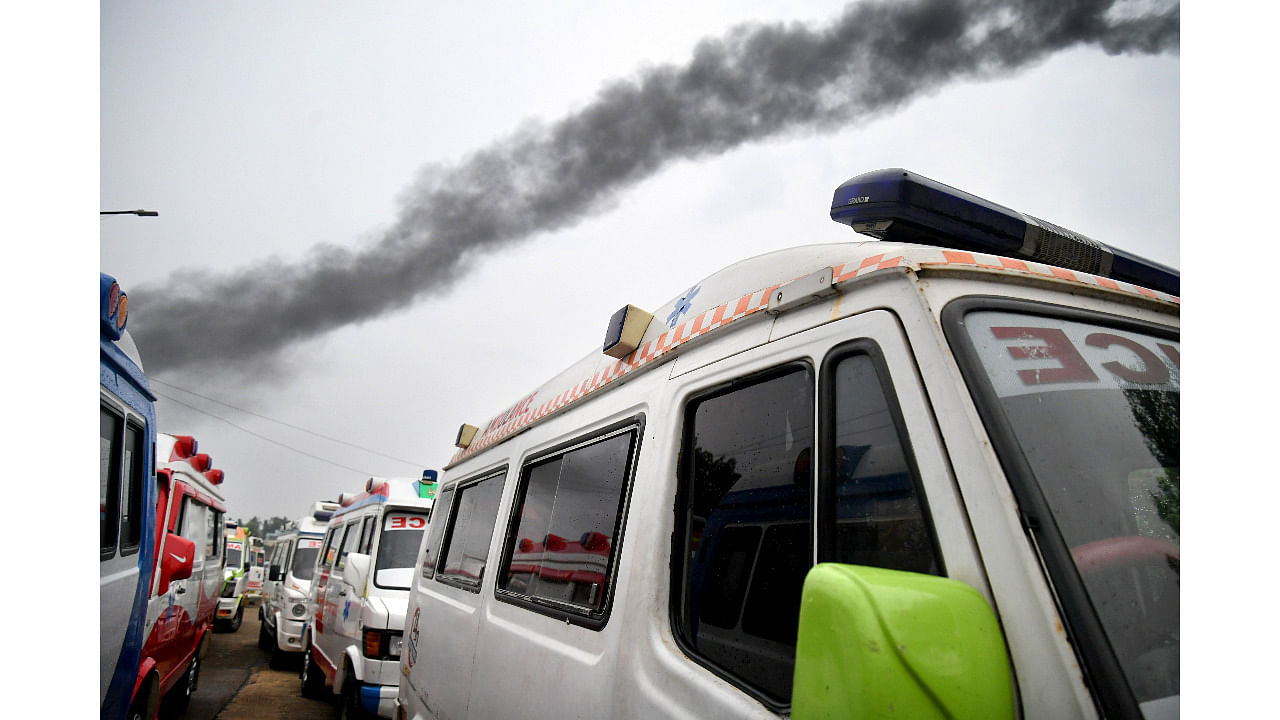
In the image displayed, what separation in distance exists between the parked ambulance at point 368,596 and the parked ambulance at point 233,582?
8.47 meters

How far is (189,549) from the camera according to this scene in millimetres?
4301

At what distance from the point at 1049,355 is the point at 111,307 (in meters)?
3.07

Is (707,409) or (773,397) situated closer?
(773,397)

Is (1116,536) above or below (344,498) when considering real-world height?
above

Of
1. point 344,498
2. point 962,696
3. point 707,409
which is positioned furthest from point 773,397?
point 344,498

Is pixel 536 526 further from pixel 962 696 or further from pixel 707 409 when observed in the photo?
pixel 962 696

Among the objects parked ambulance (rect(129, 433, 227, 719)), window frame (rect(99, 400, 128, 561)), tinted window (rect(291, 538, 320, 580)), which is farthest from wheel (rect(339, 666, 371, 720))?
tinted window (rect(291, 538, 320, 580))

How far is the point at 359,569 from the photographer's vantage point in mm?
7016

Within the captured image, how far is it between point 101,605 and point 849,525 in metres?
3.05

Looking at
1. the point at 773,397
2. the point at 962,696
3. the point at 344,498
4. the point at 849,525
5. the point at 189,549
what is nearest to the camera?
the point at 962,696

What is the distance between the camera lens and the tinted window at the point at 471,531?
3.80 metres

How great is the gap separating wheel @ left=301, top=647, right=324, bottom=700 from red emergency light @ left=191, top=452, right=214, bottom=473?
2995mm

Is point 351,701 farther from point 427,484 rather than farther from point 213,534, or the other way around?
point 213,534

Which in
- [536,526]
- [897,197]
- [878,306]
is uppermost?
[897,197]
